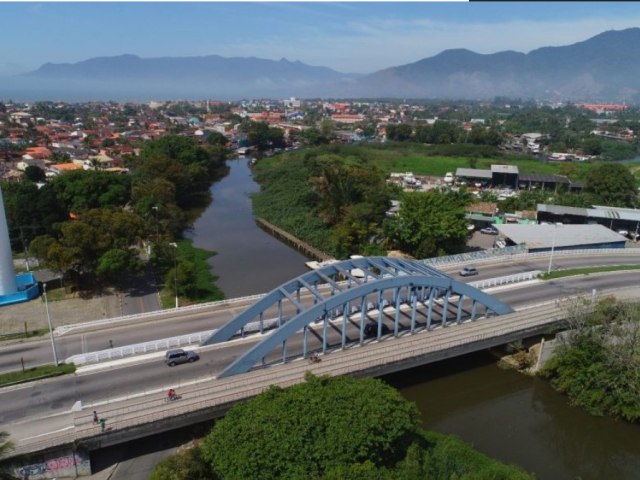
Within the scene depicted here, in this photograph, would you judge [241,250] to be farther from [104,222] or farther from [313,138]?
[313,138]

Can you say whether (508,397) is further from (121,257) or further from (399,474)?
(121,257)

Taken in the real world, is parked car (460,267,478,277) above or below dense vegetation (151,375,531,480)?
below

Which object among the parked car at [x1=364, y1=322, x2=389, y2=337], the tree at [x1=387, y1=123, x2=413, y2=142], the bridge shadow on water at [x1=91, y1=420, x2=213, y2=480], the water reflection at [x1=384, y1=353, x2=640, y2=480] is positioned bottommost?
the water reflection at [x1=384, y1=353, x2=640, y2=480]

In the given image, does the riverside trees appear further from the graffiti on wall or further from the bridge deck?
the graffiti on wall

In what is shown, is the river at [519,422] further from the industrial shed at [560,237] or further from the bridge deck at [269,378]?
the industrial shed at [560,237]

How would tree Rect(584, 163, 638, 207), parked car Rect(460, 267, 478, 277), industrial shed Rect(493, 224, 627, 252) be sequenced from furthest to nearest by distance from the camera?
tree Rect(584, 163, 638, 207)
industrial shed Rect(493, 224, 627, 252)
parked car Rect(460, 267, 478, 277)

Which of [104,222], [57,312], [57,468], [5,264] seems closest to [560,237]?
[104,222]

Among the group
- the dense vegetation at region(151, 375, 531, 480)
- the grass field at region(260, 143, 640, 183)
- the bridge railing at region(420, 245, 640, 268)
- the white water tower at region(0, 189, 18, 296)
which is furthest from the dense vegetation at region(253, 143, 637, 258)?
the white water tower at region(0, 189, 18, 296)
